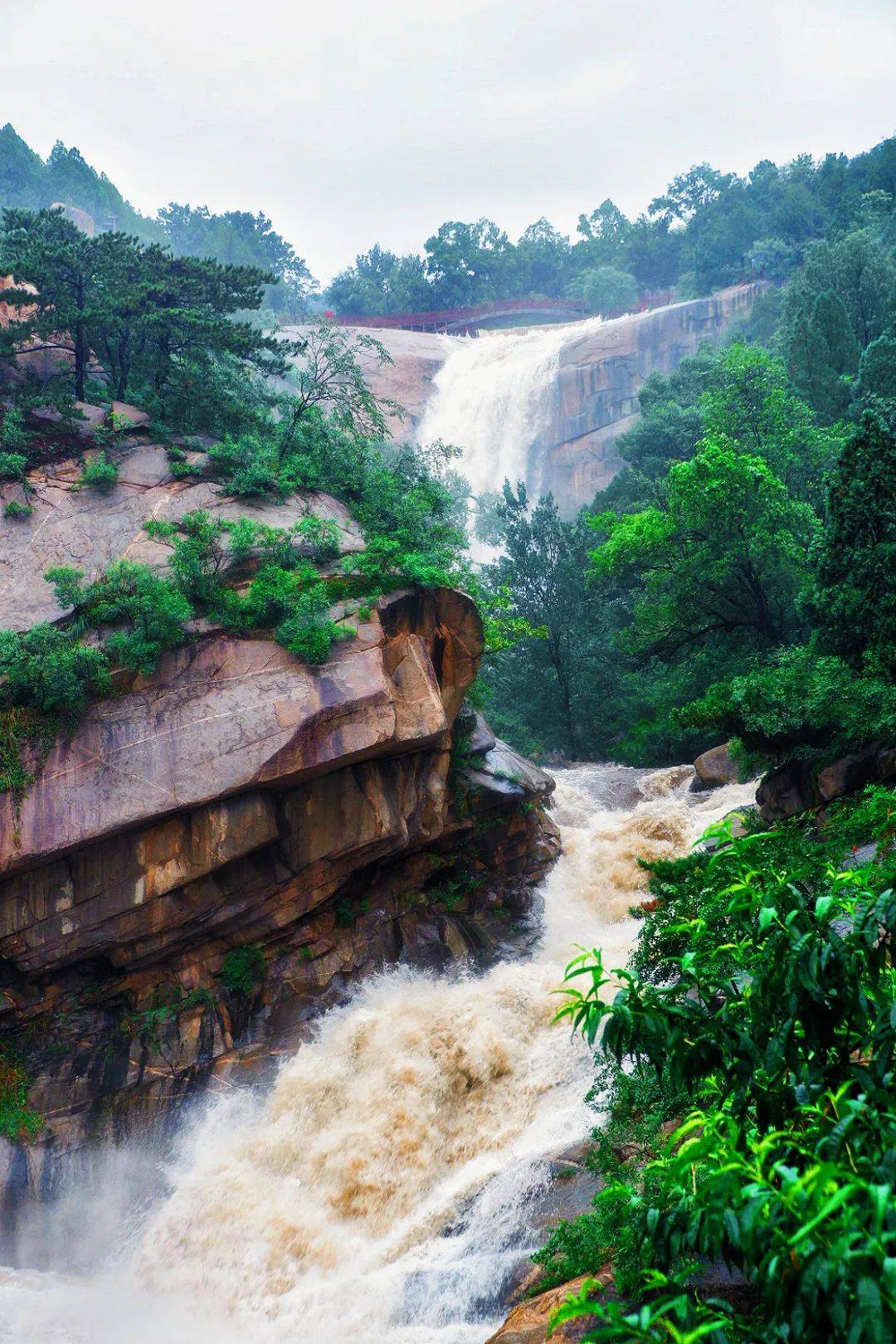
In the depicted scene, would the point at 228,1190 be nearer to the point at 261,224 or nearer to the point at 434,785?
the point at 434,785

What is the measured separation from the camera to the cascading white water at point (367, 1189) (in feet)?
30.8

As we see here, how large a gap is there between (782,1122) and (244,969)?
12.3 m

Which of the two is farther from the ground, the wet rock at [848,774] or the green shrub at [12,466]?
the green shrub at [12,466]

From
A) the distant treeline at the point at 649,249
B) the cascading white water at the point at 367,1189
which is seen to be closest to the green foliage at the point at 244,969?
the cascading white water at the point at 367,1189

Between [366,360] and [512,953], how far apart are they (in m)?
45.2

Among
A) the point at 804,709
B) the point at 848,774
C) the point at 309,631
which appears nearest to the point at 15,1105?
the point at 309,631

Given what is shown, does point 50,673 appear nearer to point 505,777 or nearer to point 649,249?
point 505,777

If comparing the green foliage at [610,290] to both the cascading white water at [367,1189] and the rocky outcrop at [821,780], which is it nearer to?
the rocky outcrop at [821,780]

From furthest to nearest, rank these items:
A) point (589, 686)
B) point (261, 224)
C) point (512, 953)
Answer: point (261, 224)
point (589, 686)
point (512, 953)

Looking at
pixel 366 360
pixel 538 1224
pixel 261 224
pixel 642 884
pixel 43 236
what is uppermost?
pixel 261 224

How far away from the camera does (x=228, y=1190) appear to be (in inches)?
464

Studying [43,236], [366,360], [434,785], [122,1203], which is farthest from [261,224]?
[122,1203]

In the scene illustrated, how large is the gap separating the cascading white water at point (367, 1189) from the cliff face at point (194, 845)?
45.2 inches

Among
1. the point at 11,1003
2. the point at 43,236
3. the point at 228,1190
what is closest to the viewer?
the point at 228,1190
